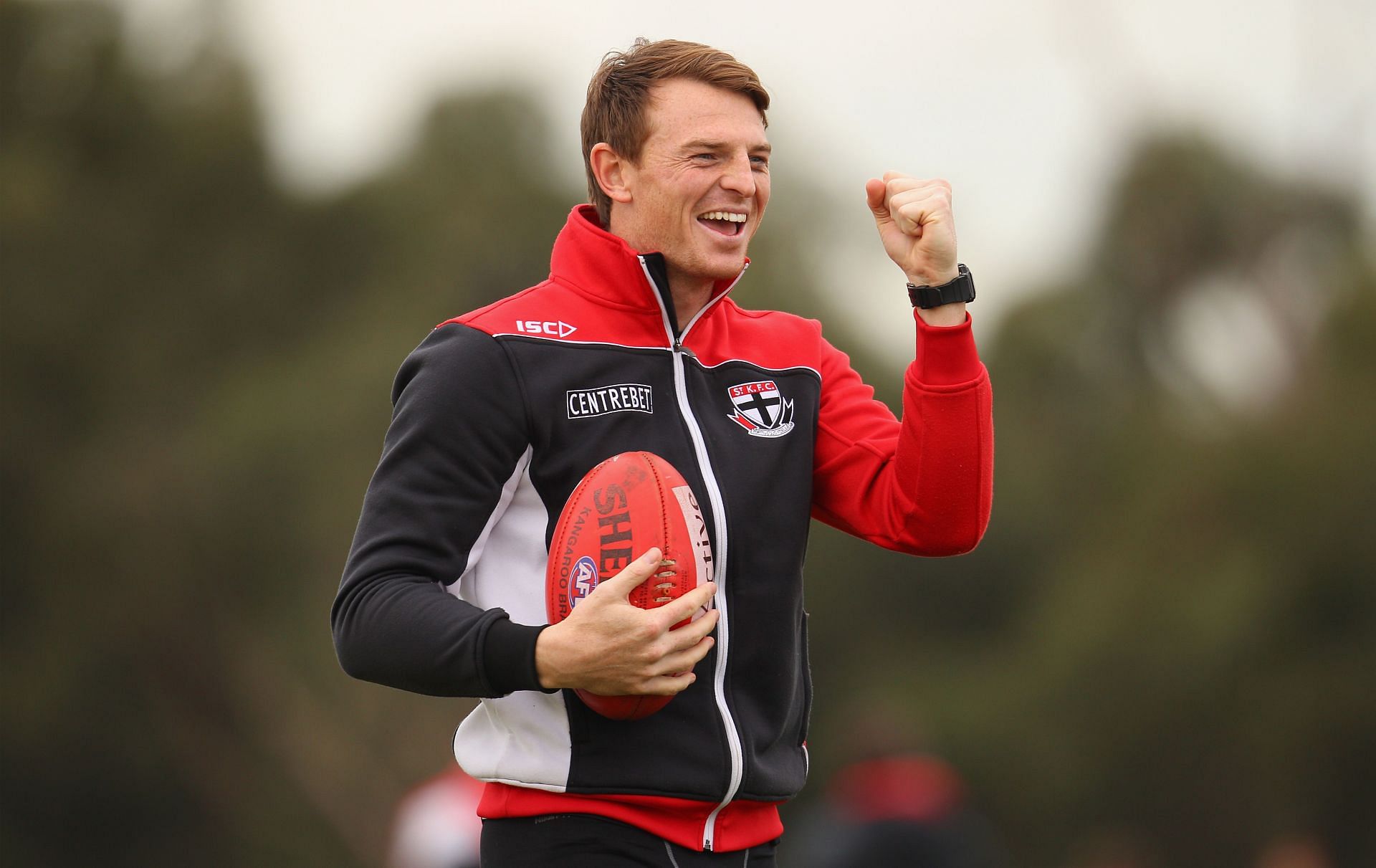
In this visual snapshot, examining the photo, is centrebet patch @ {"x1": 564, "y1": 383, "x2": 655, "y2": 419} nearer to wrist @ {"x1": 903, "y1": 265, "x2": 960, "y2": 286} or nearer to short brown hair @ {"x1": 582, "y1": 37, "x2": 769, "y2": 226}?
short brown hair @ {"x1": 582, "y1": 37, "x2": 769, "y2": 226}

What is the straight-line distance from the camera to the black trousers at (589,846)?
10.8ft

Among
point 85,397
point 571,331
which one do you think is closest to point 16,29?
point 85,397

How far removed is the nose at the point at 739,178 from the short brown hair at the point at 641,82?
0.17 meters

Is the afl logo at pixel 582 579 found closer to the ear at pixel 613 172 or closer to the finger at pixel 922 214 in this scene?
the ear at pixel 613 172

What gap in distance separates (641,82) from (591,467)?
876 millimetres

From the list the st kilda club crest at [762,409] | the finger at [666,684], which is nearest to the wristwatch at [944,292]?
the st kilda club crest at [762,409]

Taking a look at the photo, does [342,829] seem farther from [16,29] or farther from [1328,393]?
[1328,393]

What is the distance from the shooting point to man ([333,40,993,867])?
3152 mm

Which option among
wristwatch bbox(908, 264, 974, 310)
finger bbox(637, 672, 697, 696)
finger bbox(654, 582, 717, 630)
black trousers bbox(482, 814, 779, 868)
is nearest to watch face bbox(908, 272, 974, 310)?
wristwatch bbox(908, 264, 974, 310)

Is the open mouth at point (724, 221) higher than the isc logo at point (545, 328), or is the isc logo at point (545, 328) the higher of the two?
the open mouth at point (724, 221)

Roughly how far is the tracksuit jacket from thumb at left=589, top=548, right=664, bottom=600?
0.17m

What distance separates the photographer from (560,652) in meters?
3.04

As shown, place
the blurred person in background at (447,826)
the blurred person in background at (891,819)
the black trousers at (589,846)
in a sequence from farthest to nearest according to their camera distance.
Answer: the blurred person in background at (891,819) < the blurred person in background at (447,826) < the black trousers at (589,846)

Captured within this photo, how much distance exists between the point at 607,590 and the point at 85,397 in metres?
21.9
